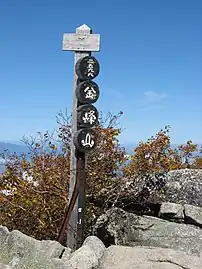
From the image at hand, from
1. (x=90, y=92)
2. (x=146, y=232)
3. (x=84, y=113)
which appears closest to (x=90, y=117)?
(x=84, y=113)

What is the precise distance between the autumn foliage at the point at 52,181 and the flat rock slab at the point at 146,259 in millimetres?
1811

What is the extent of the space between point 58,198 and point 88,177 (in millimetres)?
568

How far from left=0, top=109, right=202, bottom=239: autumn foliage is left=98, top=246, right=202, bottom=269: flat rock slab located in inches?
71.3

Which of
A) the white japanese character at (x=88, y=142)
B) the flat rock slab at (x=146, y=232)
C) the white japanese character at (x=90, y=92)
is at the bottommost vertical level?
the flat rock slab at (x=146, y=232)

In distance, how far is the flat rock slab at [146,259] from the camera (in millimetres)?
4168

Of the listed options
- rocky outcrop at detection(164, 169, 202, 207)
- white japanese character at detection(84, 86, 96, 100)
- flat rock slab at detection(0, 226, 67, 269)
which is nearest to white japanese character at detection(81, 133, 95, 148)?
white japanese character at detection(84, 86, 96, 100)

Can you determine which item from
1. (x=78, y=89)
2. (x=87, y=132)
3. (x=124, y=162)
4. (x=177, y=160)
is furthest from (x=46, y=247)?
(x=177, y=160)

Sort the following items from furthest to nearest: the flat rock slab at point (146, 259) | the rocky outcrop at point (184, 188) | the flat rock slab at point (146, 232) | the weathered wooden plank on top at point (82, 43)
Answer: the rocky outcrop at point (184, 188) < the weathered wooden plank on top at point (82, 43) < the flat rock slab at point (146, 232) < the flat rock slab at point (146, 259)

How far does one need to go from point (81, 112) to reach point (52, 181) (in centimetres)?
146

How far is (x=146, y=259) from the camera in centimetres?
432

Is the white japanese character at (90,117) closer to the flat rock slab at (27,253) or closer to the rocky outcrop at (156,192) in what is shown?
the rocky outcrop at (156,192)

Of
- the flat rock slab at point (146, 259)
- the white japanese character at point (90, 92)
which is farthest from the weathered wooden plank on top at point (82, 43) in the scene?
the flat rock slab at point (146, 259)

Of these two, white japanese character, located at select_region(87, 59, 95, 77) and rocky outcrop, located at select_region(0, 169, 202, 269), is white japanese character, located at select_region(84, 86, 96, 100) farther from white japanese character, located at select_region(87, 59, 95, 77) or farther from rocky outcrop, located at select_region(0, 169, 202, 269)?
rocky outcrop, located at select_region(0, 169, 202, 269)

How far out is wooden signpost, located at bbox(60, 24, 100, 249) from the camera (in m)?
5.36
